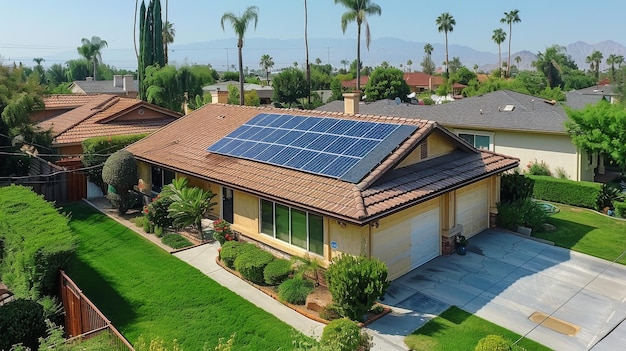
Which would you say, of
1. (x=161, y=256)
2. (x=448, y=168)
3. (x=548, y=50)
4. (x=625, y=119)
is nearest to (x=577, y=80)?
(x=548, y=50)

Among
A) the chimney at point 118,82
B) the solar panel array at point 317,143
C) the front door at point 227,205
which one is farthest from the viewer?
the chimney at point 118,82

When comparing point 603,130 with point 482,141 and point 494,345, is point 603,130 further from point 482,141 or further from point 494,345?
point 494,345

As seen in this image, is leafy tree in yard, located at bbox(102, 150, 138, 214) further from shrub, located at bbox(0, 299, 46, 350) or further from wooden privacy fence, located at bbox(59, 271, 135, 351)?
shrub, located at bbox(0, 299, 46, 350)

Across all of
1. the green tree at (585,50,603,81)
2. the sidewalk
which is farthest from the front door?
the green tree at (585,50,603,81)

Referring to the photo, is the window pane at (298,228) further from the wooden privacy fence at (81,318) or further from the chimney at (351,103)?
the chimney at (351,103)

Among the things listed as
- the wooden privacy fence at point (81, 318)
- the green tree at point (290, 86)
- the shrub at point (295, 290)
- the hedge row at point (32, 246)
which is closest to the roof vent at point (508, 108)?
the shrub at point (295, 290)
